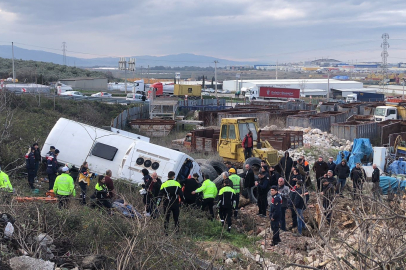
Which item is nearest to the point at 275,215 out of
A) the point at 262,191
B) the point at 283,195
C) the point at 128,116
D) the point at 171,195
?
the point at 283,195

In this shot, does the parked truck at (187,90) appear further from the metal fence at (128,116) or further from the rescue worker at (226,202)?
the rescue worker at (226,202)

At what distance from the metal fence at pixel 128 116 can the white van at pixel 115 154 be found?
36.6 feet

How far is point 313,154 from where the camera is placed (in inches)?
797

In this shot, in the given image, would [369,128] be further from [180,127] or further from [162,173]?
[162,173]

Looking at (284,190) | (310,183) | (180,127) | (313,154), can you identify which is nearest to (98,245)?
(284,190)

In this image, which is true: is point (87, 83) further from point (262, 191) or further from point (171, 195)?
point (171, 195)

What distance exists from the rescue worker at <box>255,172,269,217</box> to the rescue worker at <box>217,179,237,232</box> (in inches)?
54.7

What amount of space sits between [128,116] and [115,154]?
17.8 metres

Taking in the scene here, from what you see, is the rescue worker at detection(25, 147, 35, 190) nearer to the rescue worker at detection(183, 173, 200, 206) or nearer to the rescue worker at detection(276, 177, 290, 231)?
the rescue worker at detection(183, 173, 200, 206)

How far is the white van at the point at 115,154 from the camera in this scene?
1365cm

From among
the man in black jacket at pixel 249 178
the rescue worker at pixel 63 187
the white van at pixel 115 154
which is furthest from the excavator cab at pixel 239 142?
the rescue worker at pixel 63 187

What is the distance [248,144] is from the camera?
1552 centimetres

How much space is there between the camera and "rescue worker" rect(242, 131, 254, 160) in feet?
50.8

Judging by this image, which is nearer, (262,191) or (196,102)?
(262,191)
